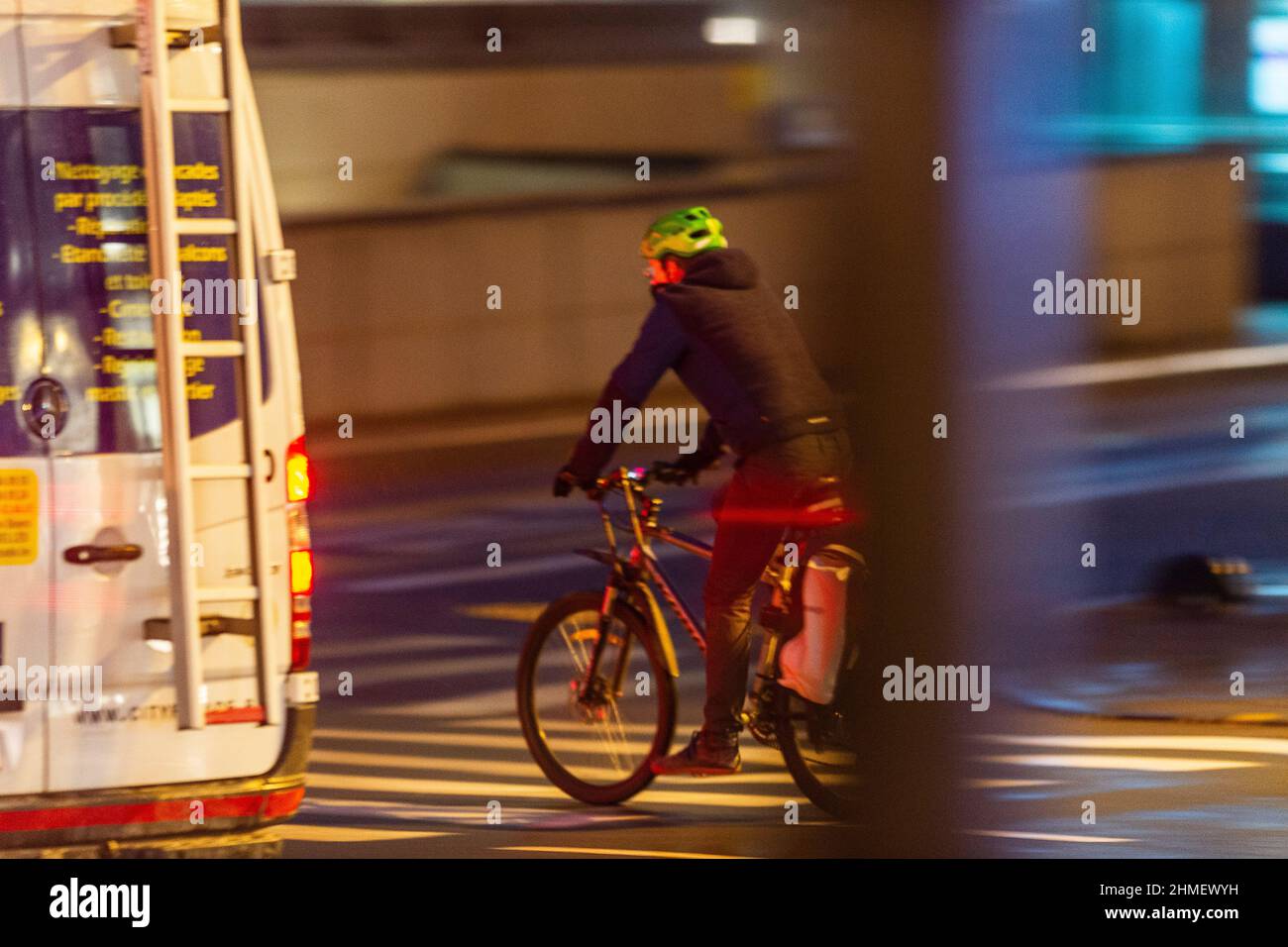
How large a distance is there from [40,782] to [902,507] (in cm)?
251

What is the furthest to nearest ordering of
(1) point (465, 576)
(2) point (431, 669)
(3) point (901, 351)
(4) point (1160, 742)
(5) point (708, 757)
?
1. (1) point (465, 576)
2. (2) point (431, 669)
3. (4) point (1160, 742)
4. (5) point (708, 757)
5. (3) point (901, 351)

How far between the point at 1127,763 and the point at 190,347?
3894 mm

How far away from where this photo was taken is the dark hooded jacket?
275 inches

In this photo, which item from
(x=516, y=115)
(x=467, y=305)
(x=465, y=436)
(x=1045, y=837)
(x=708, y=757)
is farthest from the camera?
(x=516, y=115)

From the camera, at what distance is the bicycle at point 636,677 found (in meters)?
A: 7.05

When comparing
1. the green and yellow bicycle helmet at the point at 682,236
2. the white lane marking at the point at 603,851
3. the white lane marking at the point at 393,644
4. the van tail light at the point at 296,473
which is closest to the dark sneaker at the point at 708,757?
the white lane marking at the point at 603,851

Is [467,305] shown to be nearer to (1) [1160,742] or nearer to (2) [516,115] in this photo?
(2) [516,115]

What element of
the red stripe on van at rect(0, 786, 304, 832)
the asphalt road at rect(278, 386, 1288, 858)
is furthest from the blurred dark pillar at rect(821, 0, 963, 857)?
the red stripe on van at rect(0, 786, 304, 832)

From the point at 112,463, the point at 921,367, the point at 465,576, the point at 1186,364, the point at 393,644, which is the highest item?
Result: the point at 1186,364

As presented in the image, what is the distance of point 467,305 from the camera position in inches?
744

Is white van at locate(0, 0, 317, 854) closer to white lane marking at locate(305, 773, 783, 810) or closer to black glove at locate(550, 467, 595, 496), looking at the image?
black glove at locate(550, 467, 595, 496)

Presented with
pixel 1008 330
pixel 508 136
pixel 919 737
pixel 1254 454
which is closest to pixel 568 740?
pixel 1008 330

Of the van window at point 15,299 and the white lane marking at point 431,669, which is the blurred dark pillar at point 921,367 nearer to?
the van window at point 15,299

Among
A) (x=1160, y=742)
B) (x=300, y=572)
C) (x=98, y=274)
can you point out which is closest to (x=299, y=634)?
(x=300, y=572)
